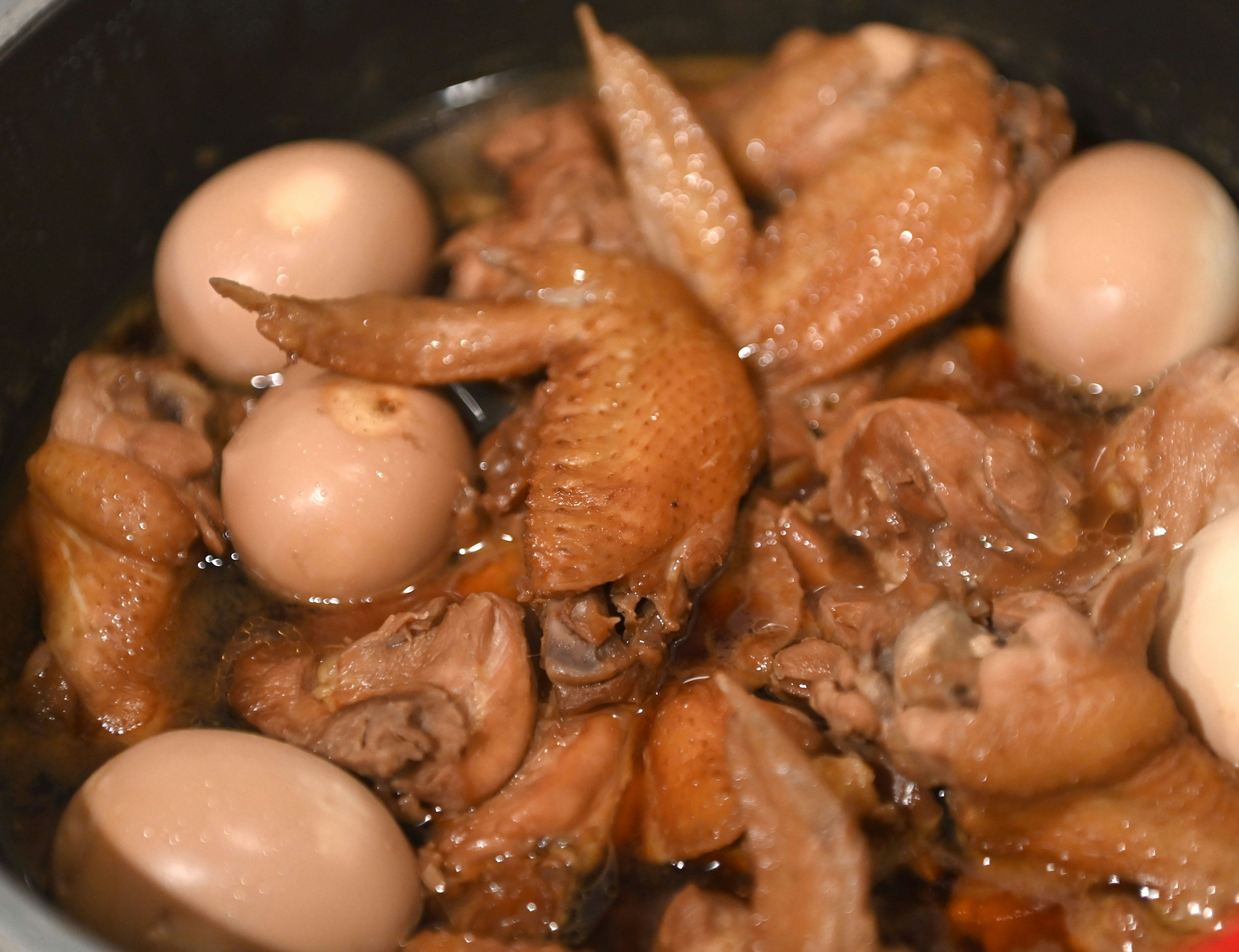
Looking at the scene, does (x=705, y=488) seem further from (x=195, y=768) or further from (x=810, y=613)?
(x=195, y=768)

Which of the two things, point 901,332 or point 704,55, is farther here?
point 704,55

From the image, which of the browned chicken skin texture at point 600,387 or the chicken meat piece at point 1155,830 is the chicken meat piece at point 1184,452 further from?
the browned chicken skin texture at point 600,387

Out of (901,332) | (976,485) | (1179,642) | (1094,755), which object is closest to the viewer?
(1094,755)

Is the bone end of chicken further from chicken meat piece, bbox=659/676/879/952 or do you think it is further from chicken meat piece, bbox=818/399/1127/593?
chicken meat piece, bbox=818/399/1127/593

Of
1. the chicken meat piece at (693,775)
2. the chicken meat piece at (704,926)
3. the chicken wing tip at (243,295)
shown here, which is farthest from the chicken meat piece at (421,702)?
the chicken wing tip at (243,295)

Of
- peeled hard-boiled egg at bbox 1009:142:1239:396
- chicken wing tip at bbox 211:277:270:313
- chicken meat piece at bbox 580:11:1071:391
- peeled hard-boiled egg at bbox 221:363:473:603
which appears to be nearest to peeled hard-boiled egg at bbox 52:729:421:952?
peeled hard-boiled egg at bbox 221:363:473:603

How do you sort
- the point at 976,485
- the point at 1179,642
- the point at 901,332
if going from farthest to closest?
1. the point at 901,332
2. the point at 976,485
3. the point at 1179,642

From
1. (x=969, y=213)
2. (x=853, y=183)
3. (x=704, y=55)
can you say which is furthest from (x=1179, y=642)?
(x=704, y=55)
